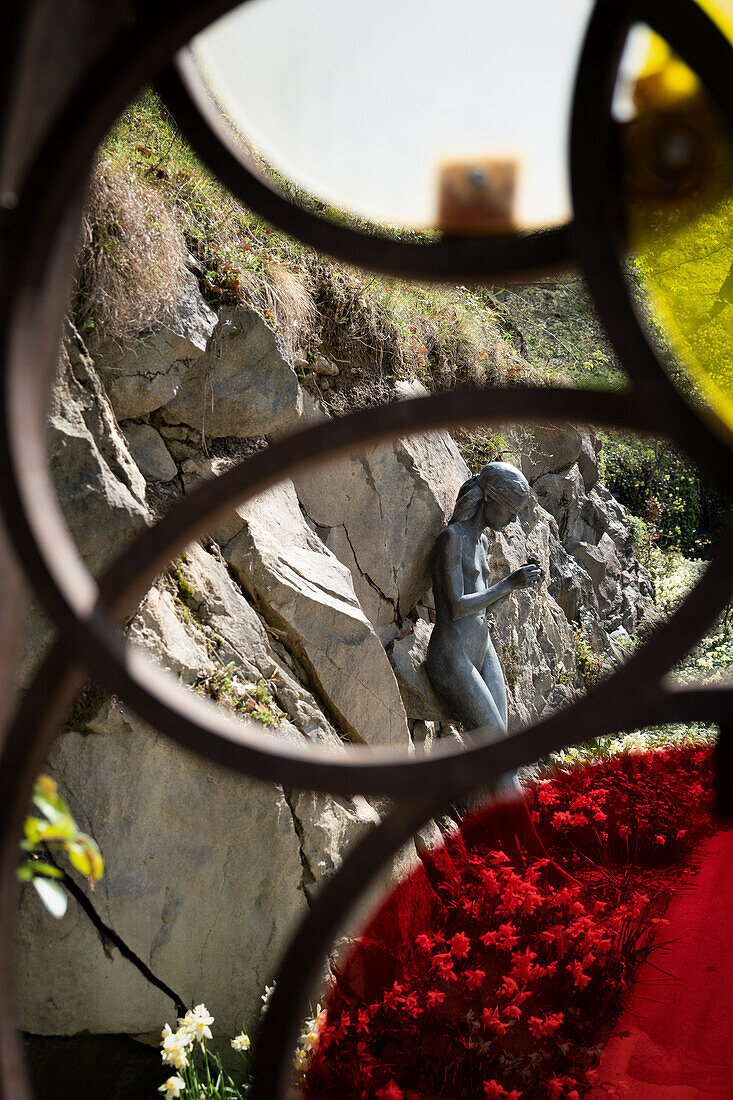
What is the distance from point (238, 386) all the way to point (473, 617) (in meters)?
1.43

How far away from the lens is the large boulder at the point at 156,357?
2.56 metres

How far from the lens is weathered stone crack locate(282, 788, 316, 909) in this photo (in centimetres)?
254

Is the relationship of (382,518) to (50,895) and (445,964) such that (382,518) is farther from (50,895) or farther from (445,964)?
(50,895)

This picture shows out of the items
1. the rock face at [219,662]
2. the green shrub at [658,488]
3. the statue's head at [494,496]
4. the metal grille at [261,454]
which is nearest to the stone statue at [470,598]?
the statue's head at [494,496]

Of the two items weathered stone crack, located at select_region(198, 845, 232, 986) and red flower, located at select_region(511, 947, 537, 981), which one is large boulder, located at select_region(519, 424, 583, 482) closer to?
red flower, located at select_region(511, 947, 537, 981)

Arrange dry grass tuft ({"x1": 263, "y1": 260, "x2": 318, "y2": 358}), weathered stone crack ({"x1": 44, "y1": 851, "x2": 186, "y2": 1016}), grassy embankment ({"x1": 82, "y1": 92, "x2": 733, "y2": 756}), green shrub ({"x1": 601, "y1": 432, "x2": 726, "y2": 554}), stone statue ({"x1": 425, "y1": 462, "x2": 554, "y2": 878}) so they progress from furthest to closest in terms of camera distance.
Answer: green shrub ({"x1": 601, "y1": 432, "x2": 726, "y2": 554}) < stone statue ({"x1": 425, "y1": 462, "x2": 554, "y2": 878}) < dry grass tuft ({"x1": 263, "y1": 260, "x2": 318, "y2": 358}) < grassy embankment ({"x1": 82, "y1": 92, "x2": 733, "y2": 756}) < weathered stone crack ({"x1": 44, "y1": 851, "x2": 186, "y2": 1016})

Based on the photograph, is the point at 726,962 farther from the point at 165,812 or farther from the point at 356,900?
the point at 356,900

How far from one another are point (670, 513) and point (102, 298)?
6.61m

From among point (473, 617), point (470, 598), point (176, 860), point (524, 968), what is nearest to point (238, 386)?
point (470, 598)

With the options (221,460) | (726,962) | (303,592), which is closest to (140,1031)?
(303,592)

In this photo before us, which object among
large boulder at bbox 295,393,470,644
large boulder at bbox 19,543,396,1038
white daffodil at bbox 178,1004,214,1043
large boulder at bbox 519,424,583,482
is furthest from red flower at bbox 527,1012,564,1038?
large boulder at bbox 519,424,583,482

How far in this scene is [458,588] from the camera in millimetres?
3531

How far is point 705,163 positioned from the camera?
644mm

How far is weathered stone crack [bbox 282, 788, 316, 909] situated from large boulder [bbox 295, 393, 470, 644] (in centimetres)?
119
